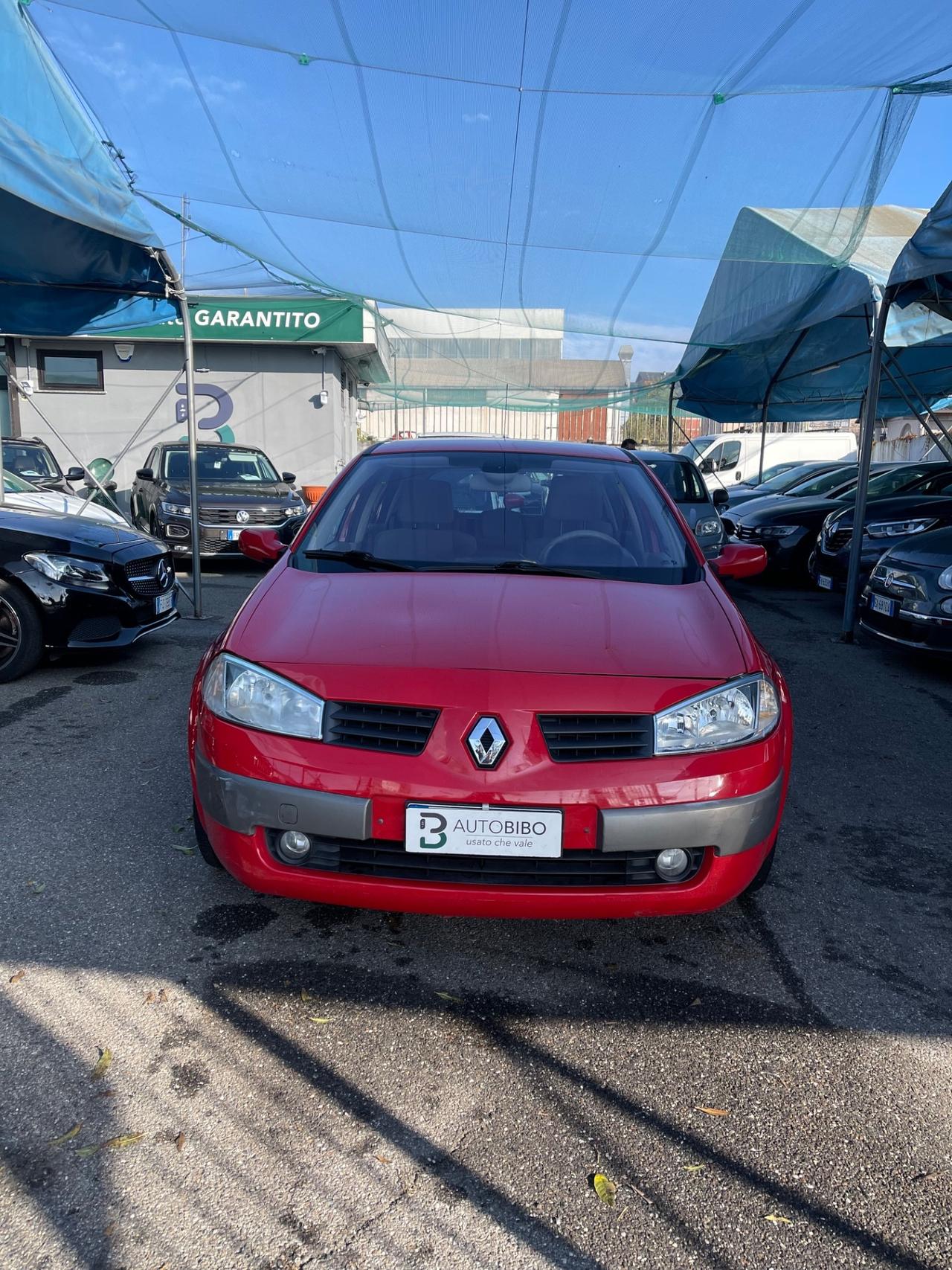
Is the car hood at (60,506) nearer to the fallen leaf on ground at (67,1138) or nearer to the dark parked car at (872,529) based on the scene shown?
the fallen leaf on ground at (67,1138)

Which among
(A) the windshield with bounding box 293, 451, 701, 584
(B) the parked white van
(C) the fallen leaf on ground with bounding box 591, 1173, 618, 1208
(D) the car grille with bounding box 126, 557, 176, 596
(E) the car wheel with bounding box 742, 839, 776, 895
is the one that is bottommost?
(C) the fallen leaf on ground with bounding box 591, 1173, 618, 1208

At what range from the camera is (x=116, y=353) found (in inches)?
746

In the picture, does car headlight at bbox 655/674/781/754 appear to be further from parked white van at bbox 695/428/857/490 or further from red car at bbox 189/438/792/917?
parked white van at bbox 695/428/857/490

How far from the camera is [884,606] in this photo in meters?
6.50

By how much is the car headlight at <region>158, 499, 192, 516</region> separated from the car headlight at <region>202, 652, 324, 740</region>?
31.4 ft

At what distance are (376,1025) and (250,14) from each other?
524cm

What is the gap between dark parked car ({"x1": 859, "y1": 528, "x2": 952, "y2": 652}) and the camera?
19.7 ft

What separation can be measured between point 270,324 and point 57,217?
1188 centimetres

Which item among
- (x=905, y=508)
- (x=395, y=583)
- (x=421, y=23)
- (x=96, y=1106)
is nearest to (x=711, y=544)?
(x=905, y=508)

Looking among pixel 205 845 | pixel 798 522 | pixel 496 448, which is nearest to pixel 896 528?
pixel 798 522

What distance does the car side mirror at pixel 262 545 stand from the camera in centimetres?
396

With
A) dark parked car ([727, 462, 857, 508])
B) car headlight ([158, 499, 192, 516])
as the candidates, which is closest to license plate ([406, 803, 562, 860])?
car headlight ([158, 499, 192, 516])

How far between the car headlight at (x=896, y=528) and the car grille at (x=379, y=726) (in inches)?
307

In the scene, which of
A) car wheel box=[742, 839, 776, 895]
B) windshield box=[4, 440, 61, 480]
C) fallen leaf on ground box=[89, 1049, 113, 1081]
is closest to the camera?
fallen leaf on ground box=[89, 1049, 113, 1081]
